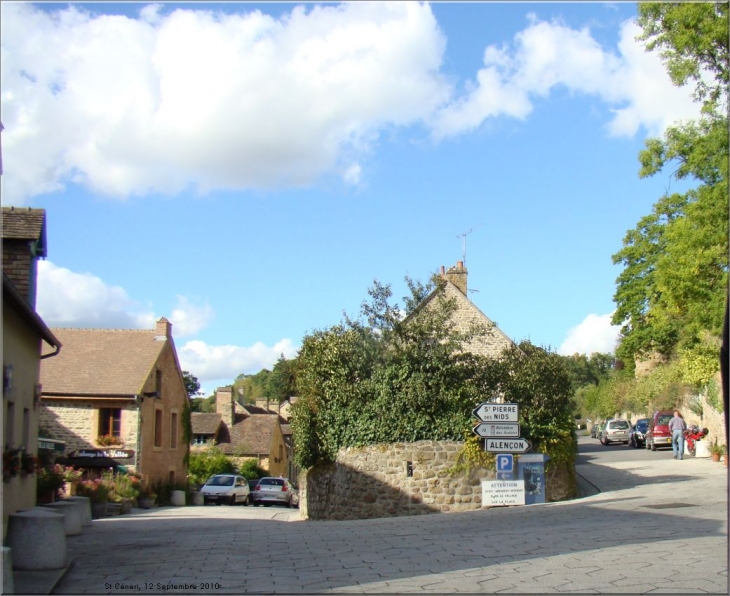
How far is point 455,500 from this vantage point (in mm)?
20125

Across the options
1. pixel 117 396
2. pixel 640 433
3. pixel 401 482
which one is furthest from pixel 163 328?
pixel 640 433

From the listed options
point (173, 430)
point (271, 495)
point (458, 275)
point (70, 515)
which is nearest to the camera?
point (70, 515)

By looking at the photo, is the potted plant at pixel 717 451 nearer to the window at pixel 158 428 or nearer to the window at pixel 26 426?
the window at pixel 26 426

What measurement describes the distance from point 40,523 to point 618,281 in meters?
40.6

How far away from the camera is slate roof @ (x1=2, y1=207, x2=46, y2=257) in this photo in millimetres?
15078

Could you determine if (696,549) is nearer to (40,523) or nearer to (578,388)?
(40,523)

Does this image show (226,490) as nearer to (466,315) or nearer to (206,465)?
(206,465)

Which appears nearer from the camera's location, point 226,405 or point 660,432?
point 660,432

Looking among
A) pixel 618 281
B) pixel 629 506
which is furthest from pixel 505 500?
pixel 618 281

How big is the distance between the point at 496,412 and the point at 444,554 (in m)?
7.72

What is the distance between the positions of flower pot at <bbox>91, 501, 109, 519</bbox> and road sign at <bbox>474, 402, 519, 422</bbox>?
11887mm

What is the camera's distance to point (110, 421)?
104 feet

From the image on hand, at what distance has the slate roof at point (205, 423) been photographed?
54812 mm

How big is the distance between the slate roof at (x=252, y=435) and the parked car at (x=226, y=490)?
16409 mm
